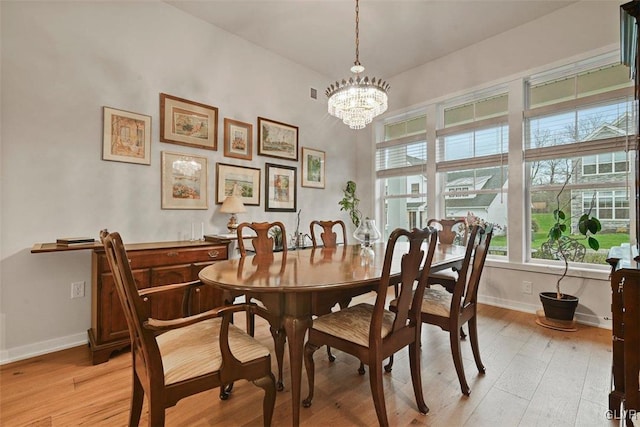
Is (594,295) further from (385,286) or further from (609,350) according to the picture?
(385,286)

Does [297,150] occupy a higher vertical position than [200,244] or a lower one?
higher

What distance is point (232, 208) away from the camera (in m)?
3.37

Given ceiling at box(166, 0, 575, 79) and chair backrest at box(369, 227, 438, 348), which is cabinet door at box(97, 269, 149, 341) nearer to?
chair backrest at box(369, 227, 438, 348)

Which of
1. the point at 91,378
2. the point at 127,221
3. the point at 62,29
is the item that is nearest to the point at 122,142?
the point at 127,221

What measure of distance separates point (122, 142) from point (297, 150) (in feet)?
7.37

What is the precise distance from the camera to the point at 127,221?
290 cm

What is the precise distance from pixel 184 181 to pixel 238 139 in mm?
892

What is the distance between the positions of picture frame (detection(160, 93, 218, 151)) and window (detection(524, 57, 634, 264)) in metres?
3.81

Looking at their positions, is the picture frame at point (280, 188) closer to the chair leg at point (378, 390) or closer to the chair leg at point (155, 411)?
the chair leg at point (378, 390)

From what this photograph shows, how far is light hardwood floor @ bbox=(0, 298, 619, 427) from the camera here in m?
1.65

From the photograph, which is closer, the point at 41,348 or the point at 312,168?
the point at 41,348

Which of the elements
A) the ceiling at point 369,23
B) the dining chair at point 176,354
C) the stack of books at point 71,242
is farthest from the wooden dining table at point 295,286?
the ceiling at point 369,23

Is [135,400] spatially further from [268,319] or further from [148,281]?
[148,281]

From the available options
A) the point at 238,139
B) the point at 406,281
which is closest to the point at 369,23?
the point at 238,139
